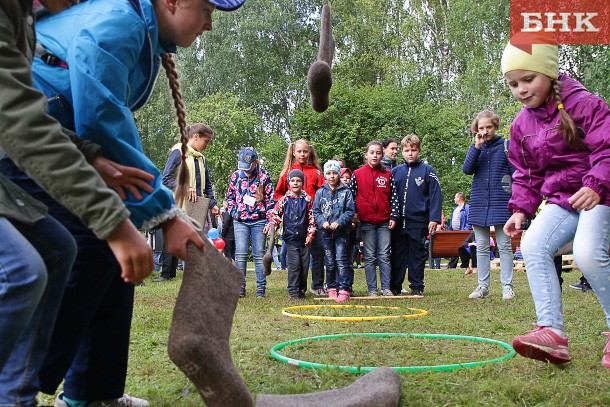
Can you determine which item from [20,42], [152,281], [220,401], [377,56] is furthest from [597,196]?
[377,56]

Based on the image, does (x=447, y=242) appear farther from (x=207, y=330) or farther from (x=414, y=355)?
(x=207, y=330)

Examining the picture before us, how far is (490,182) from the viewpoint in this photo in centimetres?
847

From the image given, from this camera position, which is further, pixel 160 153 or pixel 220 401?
pixel 160 153

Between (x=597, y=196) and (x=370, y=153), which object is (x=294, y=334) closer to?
(x=597, y=196)

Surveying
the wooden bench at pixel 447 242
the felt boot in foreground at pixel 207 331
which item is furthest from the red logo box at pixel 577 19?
the felt boot in foreground at pixel 207 331

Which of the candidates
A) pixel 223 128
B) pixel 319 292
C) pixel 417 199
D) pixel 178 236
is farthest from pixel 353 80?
pixel 178 236

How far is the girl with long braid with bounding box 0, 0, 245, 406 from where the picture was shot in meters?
2.35

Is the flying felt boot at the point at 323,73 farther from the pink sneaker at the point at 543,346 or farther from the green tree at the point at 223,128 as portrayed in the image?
the green tree at the point at 223,128

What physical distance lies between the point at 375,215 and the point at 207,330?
22.6 feet

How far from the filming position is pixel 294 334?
544 cm

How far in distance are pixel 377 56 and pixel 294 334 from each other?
36.4 metres

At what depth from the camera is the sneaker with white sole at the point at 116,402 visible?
2.93m

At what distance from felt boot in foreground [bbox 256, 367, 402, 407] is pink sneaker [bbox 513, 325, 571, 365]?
2.68ft

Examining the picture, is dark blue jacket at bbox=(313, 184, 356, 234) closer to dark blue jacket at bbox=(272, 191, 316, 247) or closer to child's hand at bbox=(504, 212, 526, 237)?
dark blue jacket at bbox=(272, 191, 316, 247)
